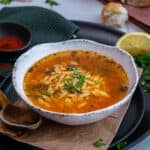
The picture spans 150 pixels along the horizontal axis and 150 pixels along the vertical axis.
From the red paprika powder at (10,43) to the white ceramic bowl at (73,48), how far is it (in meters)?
0.18

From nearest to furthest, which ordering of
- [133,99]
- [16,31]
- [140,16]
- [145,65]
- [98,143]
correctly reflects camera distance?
1. [98,143]
2. [133,99]
3. [145,65]
4. [16,31]
5. [140,16]

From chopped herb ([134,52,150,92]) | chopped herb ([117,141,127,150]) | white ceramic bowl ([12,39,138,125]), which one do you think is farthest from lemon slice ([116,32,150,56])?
chopped herb ([117,141,127,150])

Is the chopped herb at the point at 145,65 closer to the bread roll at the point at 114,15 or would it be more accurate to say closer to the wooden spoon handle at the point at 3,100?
the bread roll at the point at 114,15

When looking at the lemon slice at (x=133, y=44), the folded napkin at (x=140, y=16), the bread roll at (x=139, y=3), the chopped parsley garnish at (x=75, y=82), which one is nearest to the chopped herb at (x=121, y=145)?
the chopped parsley garnish at (x=75, y=82)

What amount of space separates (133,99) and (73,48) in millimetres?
211

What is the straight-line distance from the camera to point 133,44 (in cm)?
127

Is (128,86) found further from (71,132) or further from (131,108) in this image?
(71,132)

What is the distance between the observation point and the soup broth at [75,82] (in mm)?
987

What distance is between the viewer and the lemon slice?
127 centimetres

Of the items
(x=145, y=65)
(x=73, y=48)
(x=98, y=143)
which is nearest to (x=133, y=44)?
(x=145, y=65)

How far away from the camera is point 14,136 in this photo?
0.95 meters

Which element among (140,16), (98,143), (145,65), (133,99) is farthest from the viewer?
(140,16)

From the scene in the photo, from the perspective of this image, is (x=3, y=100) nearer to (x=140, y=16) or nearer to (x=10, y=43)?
(x=10, y=43)

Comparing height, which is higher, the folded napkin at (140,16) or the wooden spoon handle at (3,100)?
the wooden spoon handle at (3,100)
